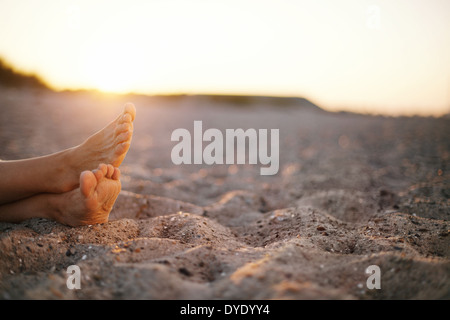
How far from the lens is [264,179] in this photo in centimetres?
399

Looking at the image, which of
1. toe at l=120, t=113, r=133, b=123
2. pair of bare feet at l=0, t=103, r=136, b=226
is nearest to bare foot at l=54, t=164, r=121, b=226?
pair of bare feet at l=0, t=103, r=136, b=226

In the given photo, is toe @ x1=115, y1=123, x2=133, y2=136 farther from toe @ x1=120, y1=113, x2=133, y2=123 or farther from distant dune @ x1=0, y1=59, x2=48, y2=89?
distant dune @ x1=0, y1=59, x2=48, y2=89

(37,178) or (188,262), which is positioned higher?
(37,178)

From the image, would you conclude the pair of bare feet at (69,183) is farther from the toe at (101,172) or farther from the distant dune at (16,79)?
the distant dune at (16,79)

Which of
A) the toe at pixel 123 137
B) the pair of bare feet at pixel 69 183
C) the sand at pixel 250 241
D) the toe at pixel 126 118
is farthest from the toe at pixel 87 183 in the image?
the toe at pixel 126 118

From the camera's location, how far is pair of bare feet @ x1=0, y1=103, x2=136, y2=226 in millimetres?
1620

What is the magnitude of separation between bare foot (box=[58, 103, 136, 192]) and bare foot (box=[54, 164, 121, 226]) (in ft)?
0.40

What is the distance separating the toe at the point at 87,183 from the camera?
1525 mm

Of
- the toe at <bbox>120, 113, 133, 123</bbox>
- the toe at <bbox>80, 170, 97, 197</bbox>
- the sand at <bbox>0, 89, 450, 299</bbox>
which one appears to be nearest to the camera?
the sand at <bbox>0, 89, 450, 299</bbox>

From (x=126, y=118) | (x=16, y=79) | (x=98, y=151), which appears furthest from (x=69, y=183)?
(x=16, y=79)

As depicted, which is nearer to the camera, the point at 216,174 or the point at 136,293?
the point at 136,293
